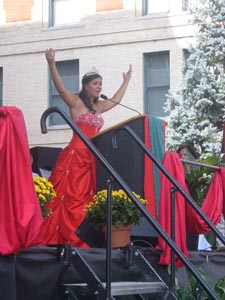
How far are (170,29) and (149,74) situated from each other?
4.15ft

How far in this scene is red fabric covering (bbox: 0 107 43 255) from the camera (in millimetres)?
5551

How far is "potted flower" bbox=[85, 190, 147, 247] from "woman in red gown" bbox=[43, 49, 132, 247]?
826 millimetres

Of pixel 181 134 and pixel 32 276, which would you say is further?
pixel 181 134

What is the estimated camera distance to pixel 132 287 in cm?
597

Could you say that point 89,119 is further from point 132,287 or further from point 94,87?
point 132,287

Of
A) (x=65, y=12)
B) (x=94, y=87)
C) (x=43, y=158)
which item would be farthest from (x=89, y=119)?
(x=65, y=12)

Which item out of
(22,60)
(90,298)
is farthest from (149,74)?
(90,298)

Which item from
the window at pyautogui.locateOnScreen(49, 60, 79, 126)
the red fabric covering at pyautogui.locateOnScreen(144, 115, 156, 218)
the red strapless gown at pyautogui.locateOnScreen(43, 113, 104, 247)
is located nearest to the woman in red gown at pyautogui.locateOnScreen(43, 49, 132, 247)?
the red strapless gown at pyautogui.locateOnScreen(43, 113, 104, 247)

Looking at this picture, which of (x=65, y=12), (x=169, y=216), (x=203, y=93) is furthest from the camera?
(x=65, y=12)

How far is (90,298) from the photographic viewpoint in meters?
6.01

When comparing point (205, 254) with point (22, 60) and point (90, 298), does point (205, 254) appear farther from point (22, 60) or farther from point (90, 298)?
point (22, 60)

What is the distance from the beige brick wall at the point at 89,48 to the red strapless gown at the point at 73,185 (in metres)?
13.4

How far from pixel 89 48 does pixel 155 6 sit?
2.07 m

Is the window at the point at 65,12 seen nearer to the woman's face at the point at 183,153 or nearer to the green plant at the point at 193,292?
the woman's face at the point at 183,153
